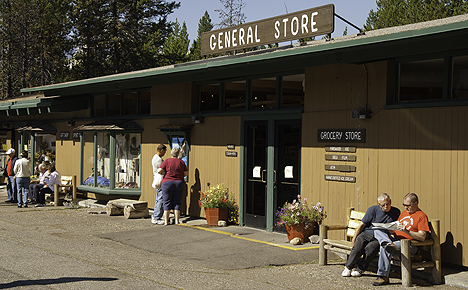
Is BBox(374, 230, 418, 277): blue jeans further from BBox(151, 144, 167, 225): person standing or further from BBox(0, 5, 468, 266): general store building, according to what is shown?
BBox(151, 144, 167, 225): person standing

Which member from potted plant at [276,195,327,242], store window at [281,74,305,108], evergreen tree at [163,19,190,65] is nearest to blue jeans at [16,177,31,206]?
store window at [281,74,305,108]

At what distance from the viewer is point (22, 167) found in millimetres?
15312

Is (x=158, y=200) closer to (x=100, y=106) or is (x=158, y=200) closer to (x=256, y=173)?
(x=256, y=173)

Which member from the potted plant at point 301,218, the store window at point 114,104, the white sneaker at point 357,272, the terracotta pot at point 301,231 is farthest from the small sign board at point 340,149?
the store window at point 114,104

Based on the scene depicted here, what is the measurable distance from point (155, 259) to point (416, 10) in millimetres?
31781

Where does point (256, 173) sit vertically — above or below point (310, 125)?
below

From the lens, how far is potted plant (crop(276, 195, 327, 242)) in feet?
31.7

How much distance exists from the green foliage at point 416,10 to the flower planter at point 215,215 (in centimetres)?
2662

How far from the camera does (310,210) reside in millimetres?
9773

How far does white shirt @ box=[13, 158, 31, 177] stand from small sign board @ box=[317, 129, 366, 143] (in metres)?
9.43

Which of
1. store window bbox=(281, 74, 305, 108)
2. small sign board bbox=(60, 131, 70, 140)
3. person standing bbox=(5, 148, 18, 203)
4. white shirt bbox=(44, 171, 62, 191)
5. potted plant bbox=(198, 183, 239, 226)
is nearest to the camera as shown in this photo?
store window bbox=(281, 74, 305, 108)

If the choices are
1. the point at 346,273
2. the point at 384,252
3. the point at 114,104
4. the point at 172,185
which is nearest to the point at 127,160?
the point at 114,104

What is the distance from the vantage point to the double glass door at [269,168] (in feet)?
34.7

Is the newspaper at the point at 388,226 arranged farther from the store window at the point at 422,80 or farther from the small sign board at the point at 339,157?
the store window at the point at 422,80
